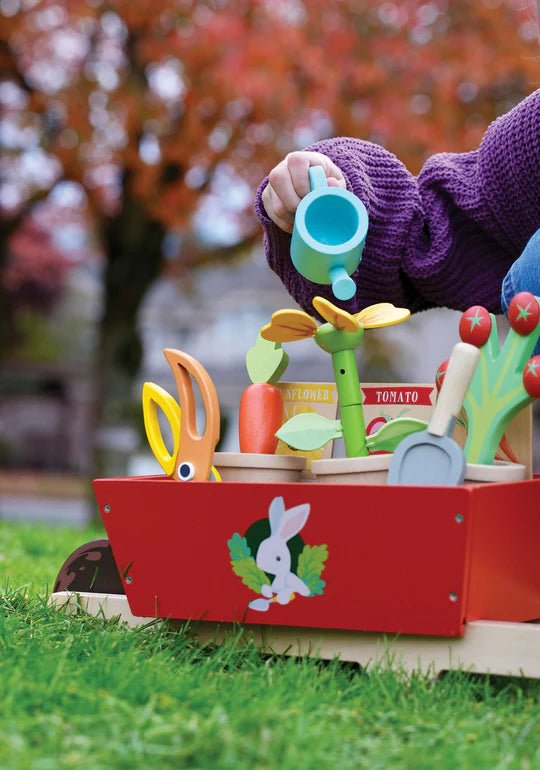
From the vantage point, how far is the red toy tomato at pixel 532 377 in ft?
2.87

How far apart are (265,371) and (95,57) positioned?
3999 millimetres

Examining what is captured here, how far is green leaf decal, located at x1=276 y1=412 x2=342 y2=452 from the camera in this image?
97cm

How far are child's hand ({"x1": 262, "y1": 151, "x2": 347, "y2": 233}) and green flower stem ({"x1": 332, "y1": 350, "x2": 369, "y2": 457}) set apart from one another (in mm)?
212

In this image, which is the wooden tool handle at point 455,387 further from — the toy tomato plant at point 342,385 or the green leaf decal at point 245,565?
the green leaf decal at point 245,565

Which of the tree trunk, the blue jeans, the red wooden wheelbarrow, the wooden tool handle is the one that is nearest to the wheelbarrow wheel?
the red wooden wheelbarrow

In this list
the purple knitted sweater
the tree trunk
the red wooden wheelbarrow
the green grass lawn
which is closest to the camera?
the green grass lawn

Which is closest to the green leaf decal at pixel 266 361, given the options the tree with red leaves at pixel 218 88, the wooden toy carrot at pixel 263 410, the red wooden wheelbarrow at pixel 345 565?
the wooden toy carrot at pixel 263 410

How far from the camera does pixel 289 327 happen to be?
1.01m

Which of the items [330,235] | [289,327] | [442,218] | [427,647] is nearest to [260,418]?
[289,327]

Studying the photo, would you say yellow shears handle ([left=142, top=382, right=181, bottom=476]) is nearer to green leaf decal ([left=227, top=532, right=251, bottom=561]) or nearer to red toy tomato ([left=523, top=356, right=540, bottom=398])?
green leaf decal ([left=227, top=532, right=251, bottom=561])

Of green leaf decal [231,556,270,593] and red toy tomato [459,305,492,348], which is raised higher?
red toy tomato [459,305,492,348]

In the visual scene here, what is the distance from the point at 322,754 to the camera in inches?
25.4

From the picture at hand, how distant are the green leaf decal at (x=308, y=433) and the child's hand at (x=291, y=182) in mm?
267

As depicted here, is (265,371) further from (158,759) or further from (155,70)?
(155,70)
